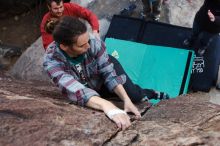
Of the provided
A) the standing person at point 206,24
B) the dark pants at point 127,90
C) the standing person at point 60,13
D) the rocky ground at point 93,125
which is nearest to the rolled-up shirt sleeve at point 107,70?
the dark pants at point 127,90

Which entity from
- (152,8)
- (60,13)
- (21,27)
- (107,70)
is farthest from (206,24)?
(21,27)

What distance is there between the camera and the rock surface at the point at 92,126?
2.15m

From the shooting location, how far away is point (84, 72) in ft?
9.75

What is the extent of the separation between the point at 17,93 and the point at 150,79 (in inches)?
101

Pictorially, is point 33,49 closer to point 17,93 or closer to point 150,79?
point 150,79

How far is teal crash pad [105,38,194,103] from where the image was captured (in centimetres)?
514

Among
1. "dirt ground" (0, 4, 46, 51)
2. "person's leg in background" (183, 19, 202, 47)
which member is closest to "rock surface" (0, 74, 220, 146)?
"person's leg in background" (183, 19, 202, 47)

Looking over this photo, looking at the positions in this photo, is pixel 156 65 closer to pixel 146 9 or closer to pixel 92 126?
pixel 146 9

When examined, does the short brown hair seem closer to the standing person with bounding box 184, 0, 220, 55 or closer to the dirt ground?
the standing person with bounding box 184, 0, 220, 55

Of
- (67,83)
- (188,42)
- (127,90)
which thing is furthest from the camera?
(188,42)

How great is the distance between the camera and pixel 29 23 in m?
8.61

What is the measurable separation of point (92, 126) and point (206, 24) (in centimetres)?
274

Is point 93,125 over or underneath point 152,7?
over

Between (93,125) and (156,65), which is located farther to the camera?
(156,65)
